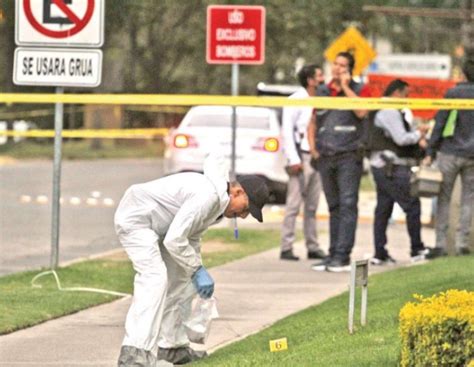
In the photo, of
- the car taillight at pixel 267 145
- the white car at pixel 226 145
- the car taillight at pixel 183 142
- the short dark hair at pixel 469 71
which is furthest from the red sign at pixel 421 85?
the short dark hair at pixel 469 71

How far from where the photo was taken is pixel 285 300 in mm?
13508

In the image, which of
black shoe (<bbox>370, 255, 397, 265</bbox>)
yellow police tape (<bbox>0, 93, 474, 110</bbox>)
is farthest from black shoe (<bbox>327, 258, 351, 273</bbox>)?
yellow police tape (<bbox>0, 93, 474, 110</bbox>)

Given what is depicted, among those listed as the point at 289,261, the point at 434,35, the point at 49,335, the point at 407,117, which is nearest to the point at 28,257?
the point at 289,261

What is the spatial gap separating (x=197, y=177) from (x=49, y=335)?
7.00 ft

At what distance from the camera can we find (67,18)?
14.1m

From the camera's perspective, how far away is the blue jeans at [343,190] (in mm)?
15547

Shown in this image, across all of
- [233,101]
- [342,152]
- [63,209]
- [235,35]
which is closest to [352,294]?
[233,101]

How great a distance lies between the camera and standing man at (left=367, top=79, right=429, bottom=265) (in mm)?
16281

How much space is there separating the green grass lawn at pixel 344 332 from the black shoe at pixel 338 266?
1016 millimetres

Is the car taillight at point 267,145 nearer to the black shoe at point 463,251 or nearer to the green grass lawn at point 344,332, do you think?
the black shoe at point 463,251

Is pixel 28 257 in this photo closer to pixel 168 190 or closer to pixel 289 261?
pixel 289 261

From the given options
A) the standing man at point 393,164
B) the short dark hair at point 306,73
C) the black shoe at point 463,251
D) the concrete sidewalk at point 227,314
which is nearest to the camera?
the concrete sidewalk at point 227,314

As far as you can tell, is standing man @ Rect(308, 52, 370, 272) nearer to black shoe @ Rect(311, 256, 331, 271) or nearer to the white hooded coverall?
black shoe @ Rect(311, 256, 331, 271)

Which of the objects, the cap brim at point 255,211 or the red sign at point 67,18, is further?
the red sign at point 67,18
